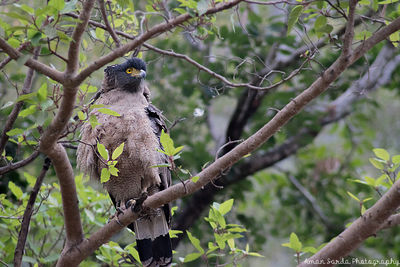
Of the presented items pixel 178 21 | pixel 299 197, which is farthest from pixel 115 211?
pixel 299 197

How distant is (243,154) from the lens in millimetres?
3184

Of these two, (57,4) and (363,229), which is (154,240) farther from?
(57,4)

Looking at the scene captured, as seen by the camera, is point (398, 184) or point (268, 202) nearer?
point (398, 184)

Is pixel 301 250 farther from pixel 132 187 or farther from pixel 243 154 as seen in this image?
pixel 132 187

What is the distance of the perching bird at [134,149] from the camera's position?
4332 millimetres

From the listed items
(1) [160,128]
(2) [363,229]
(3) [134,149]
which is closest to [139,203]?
(3) [134,149]

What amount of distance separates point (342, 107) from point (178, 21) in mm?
5246

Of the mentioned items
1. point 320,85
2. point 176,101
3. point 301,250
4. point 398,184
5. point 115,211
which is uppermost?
point 176,101

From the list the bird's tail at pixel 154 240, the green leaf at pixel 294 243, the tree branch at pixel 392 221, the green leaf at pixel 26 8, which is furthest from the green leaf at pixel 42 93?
the tree branch at pixel 392 221

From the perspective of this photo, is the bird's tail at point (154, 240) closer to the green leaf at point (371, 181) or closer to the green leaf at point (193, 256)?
the green leaf at point (193, 256)

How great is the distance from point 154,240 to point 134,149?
92 cm

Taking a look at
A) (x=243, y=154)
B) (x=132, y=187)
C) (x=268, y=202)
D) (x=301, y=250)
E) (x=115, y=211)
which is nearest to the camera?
(x=243, y=154)

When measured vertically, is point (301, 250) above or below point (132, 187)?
below

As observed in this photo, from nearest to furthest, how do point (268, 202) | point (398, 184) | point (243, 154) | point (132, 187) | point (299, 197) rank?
point (398, 184), point (243, 154), point (132, 187), point (299, 197), point (268, 202)
